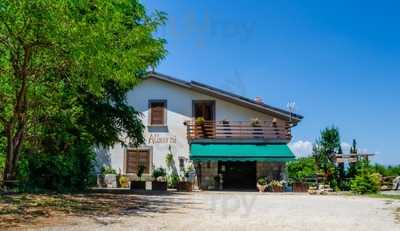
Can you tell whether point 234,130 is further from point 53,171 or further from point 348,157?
point 53,171

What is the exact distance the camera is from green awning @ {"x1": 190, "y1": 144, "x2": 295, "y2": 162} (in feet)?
84.7

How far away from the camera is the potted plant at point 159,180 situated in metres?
25.6

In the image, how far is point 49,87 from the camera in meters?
14.6

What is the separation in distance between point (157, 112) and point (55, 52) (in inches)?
693

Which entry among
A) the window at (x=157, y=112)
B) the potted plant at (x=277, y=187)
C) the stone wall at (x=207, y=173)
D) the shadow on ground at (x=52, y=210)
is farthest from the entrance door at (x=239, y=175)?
the shadow on ground at (x=52, y=210)

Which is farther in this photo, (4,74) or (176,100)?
(176,100)

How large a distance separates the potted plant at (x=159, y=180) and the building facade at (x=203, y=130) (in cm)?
56

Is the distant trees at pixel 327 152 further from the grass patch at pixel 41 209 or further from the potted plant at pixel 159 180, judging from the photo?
the grass patch at pixel 41 209

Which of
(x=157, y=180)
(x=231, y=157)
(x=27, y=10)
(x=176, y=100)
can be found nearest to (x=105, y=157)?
(x=157, y=180)

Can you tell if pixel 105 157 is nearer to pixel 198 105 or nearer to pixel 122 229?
pixel 198 105

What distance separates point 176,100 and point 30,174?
11936 mm

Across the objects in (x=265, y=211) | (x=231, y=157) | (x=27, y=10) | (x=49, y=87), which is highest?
(x=27, y=10)

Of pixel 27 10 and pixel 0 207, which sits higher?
pixel 27 10

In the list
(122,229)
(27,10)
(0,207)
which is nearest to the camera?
(122,229)
